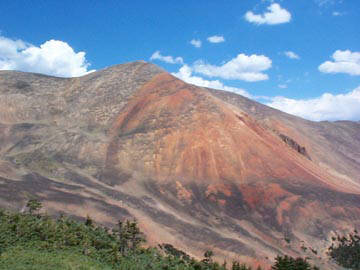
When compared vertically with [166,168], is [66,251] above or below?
below

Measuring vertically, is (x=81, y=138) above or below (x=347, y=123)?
below

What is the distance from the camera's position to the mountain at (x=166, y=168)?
37.8 meters

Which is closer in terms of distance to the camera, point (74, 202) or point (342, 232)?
point (74, 202)

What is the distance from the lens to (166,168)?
51656 millimetres

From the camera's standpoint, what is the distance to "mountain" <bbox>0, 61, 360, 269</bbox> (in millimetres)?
37844

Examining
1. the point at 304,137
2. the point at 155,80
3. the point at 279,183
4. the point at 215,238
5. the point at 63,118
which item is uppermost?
the point at 155,80

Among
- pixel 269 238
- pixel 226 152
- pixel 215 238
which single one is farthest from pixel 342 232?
pixel 226 152

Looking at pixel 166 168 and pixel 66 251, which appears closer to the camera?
pixel 66 251

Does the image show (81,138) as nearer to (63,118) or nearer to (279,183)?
(63,118)

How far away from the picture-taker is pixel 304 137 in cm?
8731

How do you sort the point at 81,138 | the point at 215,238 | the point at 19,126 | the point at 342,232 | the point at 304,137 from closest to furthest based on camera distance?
the point at 215,238
the point at 342,232
the point at 81,138
the point at 19,126
the point at 304,137

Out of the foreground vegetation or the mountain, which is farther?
the mountain

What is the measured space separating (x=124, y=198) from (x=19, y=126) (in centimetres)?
3399

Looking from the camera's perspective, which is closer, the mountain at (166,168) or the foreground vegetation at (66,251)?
the foreground vegetation at (66,251)
